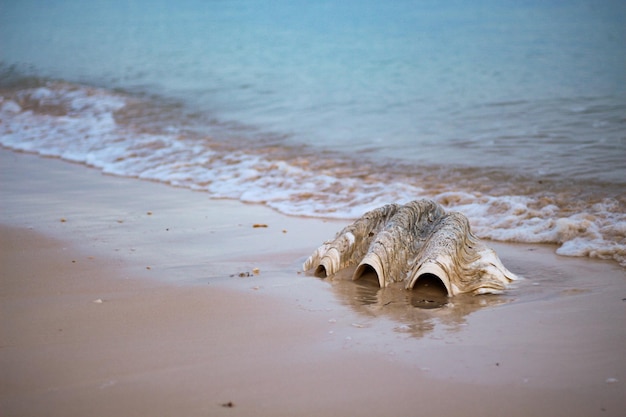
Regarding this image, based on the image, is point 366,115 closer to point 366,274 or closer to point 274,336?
point 366,274

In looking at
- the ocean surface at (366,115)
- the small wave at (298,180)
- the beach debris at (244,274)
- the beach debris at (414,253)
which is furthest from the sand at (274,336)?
the ocean surface at (366,115)

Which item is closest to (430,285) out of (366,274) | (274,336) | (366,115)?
(366,274)

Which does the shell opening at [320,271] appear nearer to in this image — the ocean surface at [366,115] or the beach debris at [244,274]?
the beach debris at [244,274]

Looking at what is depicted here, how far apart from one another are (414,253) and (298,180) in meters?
3.69

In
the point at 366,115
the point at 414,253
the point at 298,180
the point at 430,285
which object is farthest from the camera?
the point at 366,115

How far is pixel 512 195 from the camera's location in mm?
6656

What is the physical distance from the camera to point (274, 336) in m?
3.44

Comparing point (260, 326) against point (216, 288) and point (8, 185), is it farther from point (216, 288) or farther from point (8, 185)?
point (8, 185)

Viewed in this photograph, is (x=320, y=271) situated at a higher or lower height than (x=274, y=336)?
higher

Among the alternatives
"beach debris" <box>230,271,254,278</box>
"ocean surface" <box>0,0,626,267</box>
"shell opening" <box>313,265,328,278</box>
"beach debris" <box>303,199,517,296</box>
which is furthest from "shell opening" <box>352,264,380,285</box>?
"ocean surface" <box>0,0,626,267</box>

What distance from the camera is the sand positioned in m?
2.75

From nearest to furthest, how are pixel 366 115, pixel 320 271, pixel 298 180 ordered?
1. pixel 320 271
2. pixel 298 180
3. pixel 366 115

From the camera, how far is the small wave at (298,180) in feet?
17.9

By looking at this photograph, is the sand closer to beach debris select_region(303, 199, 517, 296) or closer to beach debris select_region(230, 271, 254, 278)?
beach debris select_region(230, 271, 254, 278)
